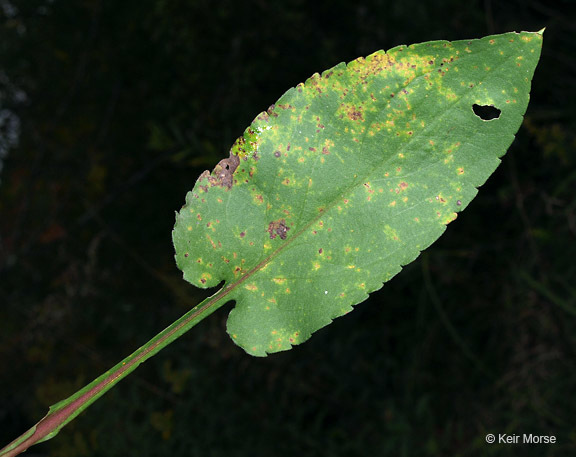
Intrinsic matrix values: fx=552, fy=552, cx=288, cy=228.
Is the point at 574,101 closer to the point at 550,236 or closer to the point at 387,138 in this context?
the point at 550,236

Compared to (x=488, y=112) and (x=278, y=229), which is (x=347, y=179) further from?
(x=488, y=112)

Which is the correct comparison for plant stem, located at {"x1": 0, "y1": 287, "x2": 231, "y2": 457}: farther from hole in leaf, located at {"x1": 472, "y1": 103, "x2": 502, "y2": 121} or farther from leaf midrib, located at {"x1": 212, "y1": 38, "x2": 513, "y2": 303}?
hole in leaf, located at {"x1": 472, "y1": 103, "x2": 502, "y2": 121}
